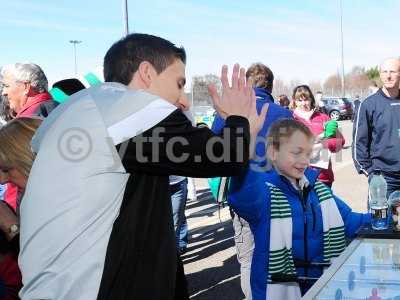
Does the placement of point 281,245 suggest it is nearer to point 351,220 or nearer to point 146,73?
point 351,220

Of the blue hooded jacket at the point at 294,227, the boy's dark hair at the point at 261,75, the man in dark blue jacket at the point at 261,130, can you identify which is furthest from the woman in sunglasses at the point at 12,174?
the boy's dark hair at the point at 261,75

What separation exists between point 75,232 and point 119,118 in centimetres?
35

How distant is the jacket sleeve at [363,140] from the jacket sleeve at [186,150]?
11.8 ft

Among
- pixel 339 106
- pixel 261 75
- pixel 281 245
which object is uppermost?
pixel 261 75

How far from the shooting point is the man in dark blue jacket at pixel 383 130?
4.84 metres

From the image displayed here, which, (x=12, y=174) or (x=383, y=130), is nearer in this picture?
(x=12, y=174)

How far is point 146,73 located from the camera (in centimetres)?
175

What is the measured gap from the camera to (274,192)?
2549 mm

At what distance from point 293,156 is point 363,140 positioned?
8.41 feet

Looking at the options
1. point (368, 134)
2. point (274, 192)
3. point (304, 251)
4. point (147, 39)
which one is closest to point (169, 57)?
point (147, 39)

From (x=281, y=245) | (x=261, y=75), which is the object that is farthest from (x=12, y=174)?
(x=261, y=75)

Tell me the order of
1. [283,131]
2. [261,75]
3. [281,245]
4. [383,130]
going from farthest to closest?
[383,130] → [261,75] → [283,131] → [281,245]

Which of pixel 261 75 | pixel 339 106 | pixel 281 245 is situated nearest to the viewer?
pixel 281 245

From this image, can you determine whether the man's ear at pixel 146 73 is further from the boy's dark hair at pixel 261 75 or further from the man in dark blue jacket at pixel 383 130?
the man in dark blue jacket at pixel 383 130
